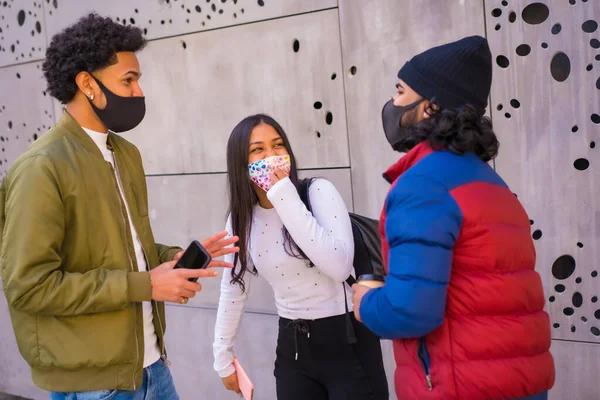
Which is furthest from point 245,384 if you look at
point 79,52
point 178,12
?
point 178,12

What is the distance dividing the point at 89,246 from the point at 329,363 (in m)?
1.01

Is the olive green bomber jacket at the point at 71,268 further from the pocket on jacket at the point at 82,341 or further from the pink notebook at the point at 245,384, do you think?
the pink notebook at the point at 245,384

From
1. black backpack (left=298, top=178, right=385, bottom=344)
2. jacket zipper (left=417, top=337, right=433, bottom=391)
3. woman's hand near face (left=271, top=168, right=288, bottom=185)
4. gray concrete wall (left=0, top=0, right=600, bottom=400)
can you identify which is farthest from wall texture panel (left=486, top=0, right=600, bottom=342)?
jacket zipper (left=417, top=337, right=433, bottom=391)

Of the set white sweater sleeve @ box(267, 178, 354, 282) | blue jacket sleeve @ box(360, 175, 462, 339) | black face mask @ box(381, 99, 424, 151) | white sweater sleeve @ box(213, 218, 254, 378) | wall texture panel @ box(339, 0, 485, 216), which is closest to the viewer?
blue jacket sleeve @ box(360, 175, 462, 339)

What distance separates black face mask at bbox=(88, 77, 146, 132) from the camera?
256cm

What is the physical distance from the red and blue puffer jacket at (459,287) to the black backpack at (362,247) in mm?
865

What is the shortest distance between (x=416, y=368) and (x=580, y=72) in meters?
2.03

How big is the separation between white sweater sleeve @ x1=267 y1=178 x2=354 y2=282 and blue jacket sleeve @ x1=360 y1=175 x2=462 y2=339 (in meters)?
0.76

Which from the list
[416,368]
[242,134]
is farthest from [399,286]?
[242,134]

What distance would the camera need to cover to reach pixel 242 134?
9.44 ft

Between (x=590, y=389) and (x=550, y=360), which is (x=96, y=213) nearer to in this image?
(x=550, y=360)

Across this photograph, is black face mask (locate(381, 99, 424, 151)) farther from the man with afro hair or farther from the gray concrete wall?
the gray concrete wall

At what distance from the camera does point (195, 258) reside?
242 centimetres

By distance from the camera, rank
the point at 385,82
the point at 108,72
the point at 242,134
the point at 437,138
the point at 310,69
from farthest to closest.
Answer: the point at 310,69 < the point at 385,82 < the point at 242,134 < the point at 108,72 < the point at 437,138
